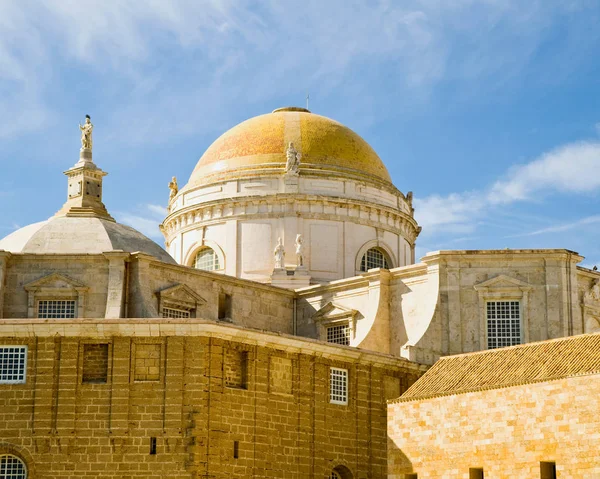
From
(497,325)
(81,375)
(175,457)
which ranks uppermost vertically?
(497,325)

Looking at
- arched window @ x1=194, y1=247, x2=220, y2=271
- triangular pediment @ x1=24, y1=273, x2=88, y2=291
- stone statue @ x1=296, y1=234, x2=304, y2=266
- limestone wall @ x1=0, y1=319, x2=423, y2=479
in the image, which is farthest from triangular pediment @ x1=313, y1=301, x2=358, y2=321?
triangular pediment @ x1=24, y1=273, x2=88, y2=291

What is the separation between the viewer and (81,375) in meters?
40.3

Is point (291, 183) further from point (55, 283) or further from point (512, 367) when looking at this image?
point (512, 367)

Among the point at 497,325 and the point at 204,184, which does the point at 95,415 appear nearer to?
the point at 497,325

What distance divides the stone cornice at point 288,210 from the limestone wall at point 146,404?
20659 millimetres

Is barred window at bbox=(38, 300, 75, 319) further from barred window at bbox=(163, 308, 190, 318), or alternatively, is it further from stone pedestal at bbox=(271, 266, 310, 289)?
stone pedestal at bbox=(271, 266, 310, 289)

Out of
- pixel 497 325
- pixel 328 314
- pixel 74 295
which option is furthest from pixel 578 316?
pixel 74 295

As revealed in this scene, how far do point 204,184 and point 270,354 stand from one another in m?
23.4

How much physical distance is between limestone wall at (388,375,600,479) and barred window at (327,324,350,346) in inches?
497

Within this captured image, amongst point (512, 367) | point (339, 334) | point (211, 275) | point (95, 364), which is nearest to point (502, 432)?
point (512, 367)

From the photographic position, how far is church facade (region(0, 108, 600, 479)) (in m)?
39.9

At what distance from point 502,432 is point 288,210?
26.7 meters

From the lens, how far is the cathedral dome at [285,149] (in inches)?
2534

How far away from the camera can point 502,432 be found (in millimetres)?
38531
